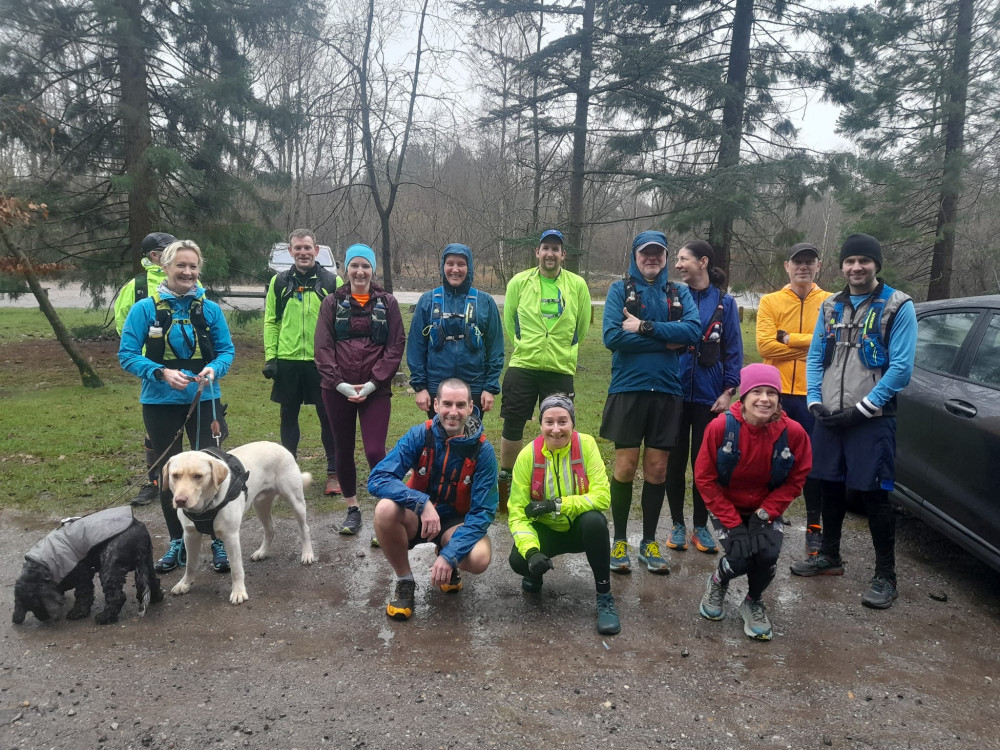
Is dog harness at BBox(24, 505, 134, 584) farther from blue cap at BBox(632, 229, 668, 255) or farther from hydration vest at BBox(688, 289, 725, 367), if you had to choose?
hydration vest at BBox(688, 289, 725, 367)

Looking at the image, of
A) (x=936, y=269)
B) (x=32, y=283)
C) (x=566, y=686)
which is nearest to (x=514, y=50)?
(x=936, y=269)

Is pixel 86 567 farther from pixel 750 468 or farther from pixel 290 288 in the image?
pixel 750 468

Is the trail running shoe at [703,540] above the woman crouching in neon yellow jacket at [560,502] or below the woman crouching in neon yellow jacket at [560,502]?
below

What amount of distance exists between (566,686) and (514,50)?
A: 19.2 metres

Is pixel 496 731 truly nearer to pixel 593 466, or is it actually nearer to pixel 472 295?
pixel 593 466

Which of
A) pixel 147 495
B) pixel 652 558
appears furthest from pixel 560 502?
pixel 147 495

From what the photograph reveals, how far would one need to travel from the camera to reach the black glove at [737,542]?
11.1 ft

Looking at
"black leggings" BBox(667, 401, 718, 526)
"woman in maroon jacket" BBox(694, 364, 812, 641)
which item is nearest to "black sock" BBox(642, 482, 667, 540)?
"black leggings" BBox(667, 401, 718, 526)

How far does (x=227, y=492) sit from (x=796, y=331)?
13.7 feet

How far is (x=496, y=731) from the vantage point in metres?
2.63

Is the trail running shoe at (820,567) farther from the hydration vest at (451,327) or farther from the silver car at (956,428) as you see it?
the hydration vest at (451,327)

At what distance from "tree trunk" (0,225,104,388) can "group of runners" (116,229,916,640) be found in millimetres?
5058

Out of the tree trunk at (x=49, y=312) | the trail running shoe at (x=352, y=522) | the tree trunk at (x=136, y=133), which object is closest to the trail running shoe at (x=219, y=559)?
the trail running shoe at (x=352, y=522)

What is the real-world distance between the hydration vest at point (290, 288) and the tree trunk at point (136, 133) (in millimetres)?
7560
